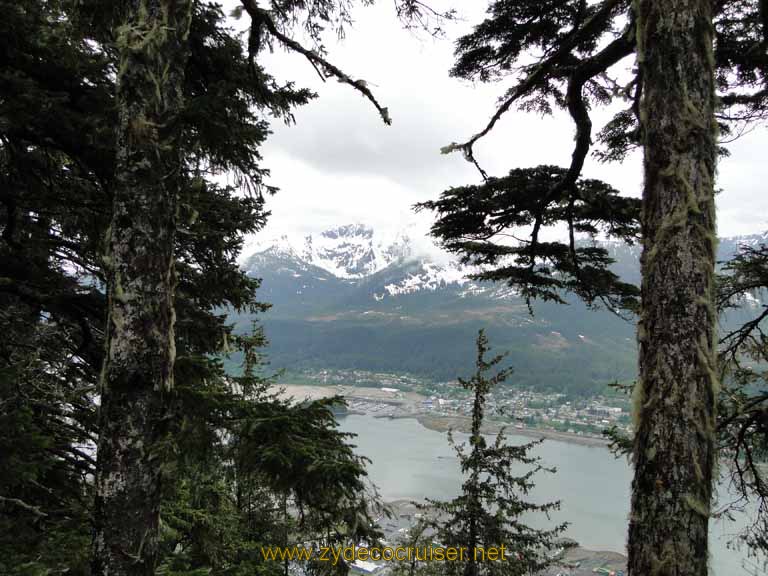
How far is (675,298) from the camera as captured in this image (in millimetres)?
1769

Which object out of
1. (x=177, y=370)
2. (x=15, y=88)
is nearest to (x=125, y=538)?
(x=177, y=370)

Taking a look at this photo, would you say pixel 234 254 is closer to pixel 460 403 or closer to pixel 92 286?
pixel 92 286

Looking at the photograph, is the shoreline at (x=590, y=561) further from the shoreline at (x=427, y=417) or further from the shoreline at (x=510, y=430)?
the shoreline at (x=510, y=430)

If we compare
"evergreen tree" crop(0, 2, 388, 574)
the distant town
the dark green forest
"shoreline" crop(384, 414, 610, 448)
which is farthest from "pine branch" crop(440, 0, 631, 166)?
the distant town

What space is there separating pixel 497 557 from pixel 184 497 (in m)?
6.19

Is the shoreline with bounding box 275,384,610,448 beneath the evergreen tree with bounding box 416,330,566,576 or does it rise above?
beneath

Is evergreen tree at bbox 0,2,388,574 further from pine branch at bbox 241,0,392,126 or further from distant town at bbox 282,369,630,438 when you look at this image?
distant town at bbox 282,369,630,438

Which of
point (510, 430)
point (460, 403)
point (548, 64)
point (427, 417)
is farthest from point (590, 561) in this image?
point (460, 403)

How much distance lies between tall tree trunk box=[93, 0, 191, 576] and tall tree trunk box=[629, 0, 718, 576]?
2181 mm

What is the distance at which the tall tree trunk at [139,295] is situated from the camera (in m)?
2.05

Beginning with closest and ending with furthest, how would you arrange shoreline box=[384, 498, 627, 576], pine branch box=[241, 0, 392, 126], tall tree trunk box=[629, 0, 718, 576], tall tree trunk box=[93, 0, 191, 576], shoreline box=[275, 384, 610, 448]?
tall tree trunk box=[629, 0, 718, 576], tall tree trunk box=[93, 0, 191, 576], pine branch box=[241, 0, 392, 126], shoreline box=[384, 498, 627, 576], shoreline box=[275, 384, 610, 448]

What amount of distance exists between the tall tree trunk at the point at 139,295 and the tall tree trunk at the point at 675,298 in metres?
2.18

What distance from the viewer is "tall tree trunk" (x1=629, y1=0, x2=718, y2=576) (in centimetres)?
168

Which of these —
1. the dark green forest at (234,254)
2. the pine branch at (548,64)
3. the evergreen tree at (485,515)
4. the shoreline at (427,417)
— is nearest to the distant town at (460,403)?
the shoreline at (427,417)
